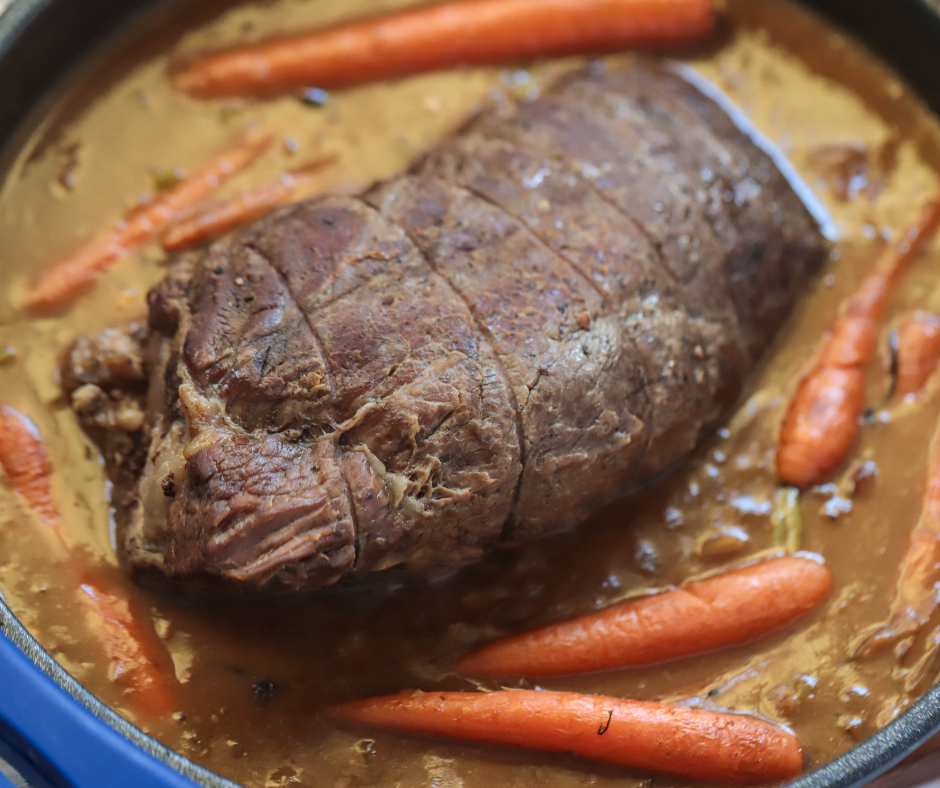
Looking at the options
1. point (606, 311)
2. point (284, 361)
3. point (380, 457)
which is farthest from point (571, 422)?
point (284, 361)

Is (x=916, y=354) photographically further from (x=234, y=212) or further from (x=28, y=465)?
(x=28, y=465)

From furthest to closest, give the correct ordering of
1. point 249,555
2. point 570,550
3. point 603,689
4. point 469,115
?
1. point 469,115
2. point 570,550
3. point 603,689
4. point 249,555

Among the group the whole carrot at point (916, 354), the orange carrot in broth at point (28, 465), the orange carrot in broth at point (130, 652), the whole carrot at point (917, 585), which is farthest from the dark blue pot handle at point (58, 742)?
the whole carrot at point (916, 354)

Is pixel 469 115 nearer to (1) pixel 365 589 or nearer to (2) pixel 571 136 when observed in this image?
(2) pixel 571 136

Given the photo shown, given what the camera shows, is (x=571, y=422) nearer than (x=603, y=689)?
Yes

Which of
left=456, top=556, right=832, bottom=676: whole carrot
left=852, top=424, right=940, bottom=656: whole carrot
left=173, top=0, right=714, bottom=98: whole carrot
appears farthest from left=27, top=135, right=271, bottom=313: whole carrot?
left=852, top=424, right=940, bottom=656: whole carrot

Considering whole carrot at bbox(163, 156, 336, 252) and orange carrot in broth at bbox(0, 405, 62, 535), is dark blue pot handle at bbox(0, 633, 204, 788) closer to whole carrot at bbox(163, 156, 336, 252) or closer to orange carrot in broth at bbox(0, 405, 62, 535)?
orange carrot in broth at bbox(0, 405, 62, 535)

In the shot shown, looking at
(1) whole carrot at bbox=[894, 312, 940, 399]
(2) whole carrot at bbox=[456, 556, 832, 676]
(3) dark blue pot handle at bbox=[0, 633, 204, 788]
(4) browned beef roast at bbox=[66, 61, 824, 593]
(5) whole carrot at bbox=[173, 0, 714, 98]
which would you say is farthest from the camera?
A: (5) whole carrot at bbox=[173, 0, 714, 98]
